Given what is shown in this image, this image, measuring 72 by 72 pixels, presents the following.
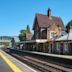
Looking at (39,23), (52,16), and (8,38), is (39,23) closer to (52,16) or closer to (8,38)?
(52,16)

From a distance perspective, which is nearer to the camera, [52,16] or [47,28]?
[47,28]

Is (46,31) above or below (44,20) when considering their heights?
below

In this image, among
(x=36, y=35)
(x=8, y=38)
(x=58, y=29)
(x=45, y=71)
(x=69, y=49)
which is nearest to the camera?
(x=45, y=71)

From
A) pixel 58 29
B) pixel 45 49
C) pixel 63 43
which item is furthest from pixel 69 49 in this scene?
pixel 58 29

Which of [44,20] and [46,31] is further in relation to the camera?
[44,20]

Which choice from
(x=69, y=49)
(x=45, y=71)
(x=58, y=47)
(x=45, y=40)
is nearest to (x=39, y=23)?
(x=45, y=40)

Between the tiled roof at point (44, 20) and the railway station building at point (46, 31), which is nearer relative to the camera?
the railway station building at point (46, 31)

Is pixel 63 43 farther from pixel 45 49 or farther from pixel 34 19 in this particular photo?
pixel 34 19

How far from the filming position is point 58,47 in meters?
57.8

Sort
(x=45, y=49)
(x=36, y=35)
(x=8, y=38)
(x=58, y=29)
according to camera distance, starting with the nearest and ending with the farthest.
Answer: (x=45, y=49)
(x=58, y=29)
(x=36, y=35)
(x=8, y=38)

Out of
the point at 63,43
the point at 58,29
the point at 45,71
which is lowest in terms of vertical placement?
the point at 45,71

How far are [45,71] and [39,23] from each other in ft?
183

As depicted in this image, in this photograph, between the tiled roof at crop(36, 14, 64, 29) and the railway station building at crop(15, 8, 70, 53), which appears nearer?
the railway station building at crop(15, 8, 70, 53)

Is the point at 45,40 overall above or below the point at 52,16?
below
